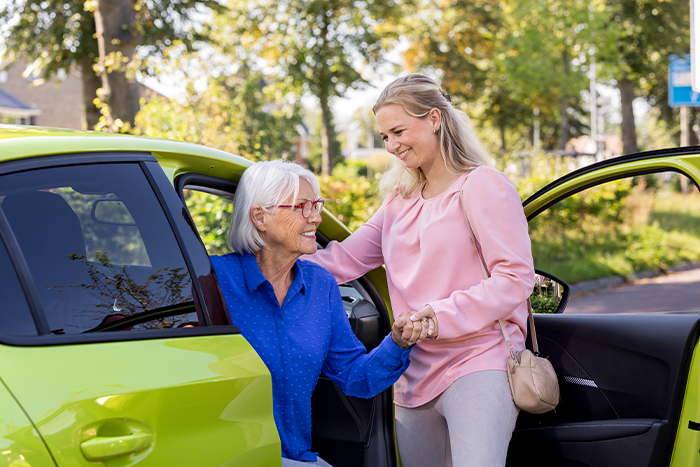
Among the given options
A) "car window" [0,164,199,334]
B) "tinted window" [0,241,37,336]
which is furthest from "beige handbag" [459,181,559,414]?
"tinted window" [0,241,37,336]

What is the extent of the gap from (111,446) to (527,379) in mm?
1309

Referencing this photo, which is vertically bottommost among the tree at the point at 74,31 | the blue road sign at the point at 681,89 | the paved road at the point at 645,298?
the paved road at the point at 645,298

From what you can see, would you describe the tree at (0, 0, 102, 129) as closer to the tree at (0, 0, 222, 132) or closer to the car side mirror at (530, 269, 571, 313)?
the tree at (0, 0, 222, 132)

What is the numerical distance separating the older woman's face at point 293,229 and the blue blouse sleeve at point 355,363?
0.22 m

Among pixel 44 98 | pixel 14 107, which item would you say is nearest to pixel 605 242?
pixel 14 107

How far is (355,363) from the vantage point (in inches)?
91.0

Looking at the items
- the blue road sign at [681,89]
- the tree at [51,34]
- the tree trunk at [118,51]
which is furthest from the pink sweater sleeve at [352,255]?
the tree at [51,34]

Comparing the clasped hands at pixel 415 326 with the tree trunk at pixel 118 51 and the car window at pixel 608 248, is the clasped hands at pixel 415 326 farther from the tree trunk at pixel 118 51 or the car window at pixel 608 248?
the car window at pixel 608 248

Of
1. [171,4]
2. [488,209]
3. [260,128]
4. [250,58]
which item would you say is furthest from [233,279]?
[260,128]

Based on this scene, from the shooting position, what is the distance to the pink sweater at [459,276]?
2102mm

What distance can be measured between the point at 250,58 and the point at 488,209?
18.6m

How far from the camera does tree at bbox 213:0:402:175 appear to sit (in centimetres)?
1739

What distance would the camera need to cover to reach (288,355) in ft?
6.84

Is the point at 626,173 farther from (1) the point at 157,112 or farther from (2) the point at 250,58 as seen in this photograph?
(2) the point at 250,58
